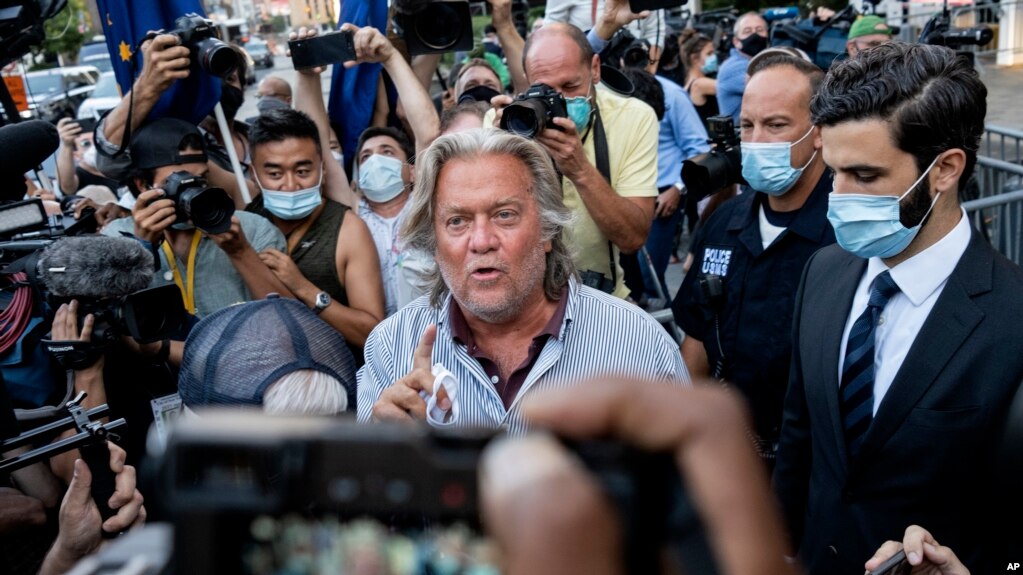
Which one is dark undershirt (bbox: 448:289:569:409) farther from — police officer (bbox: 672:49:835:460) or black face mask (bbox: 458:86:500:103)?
black face mask (bbox: 458:86:500:103)

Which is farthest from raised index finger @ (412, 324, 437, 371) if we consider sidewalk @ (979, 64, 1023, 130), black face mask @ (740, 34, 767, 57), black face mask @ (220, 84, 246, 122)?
sidewalk @ (979, 64, 1023, 130)

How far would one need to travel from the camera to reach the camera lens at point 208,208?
327 centimetres

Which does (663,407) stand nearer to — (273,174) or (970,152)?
(970,152)

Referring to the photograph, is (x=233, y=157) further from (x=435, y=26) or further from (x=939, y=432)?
(x=939, y=432)

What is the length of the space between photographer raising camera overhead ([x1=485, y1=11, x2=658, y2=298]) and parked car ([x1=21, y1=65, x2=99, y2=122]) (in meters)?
13.4

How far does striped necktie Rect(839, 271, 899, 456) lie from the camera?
2.28 metres

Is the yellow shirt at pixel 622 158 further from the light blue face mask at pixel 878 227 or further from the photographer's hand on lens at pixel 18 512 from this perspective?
the photographer's hand on lens at pixel 18 512

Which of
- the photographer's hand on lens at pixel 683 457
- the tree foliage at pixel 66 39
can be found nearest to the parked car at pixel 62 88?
the tree foliage at pixel 66 39

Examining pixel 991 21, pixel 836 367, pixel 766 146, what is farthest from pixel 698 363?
pixel 991 21

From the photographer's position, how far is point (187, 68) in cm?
372

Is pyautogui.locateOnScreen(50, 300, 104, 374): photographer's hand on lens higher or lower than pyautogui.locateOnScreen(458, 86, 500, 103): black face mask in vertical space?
lower

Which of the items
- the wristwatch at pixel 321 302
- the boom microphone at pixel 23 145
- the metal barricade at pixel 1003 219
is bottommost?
the metal barricade at pixel 1003 219

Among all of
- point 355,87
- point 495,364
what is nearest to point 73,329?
point 495,364

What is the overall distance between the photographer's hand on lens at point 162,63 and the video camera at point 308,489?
11.1 ft
